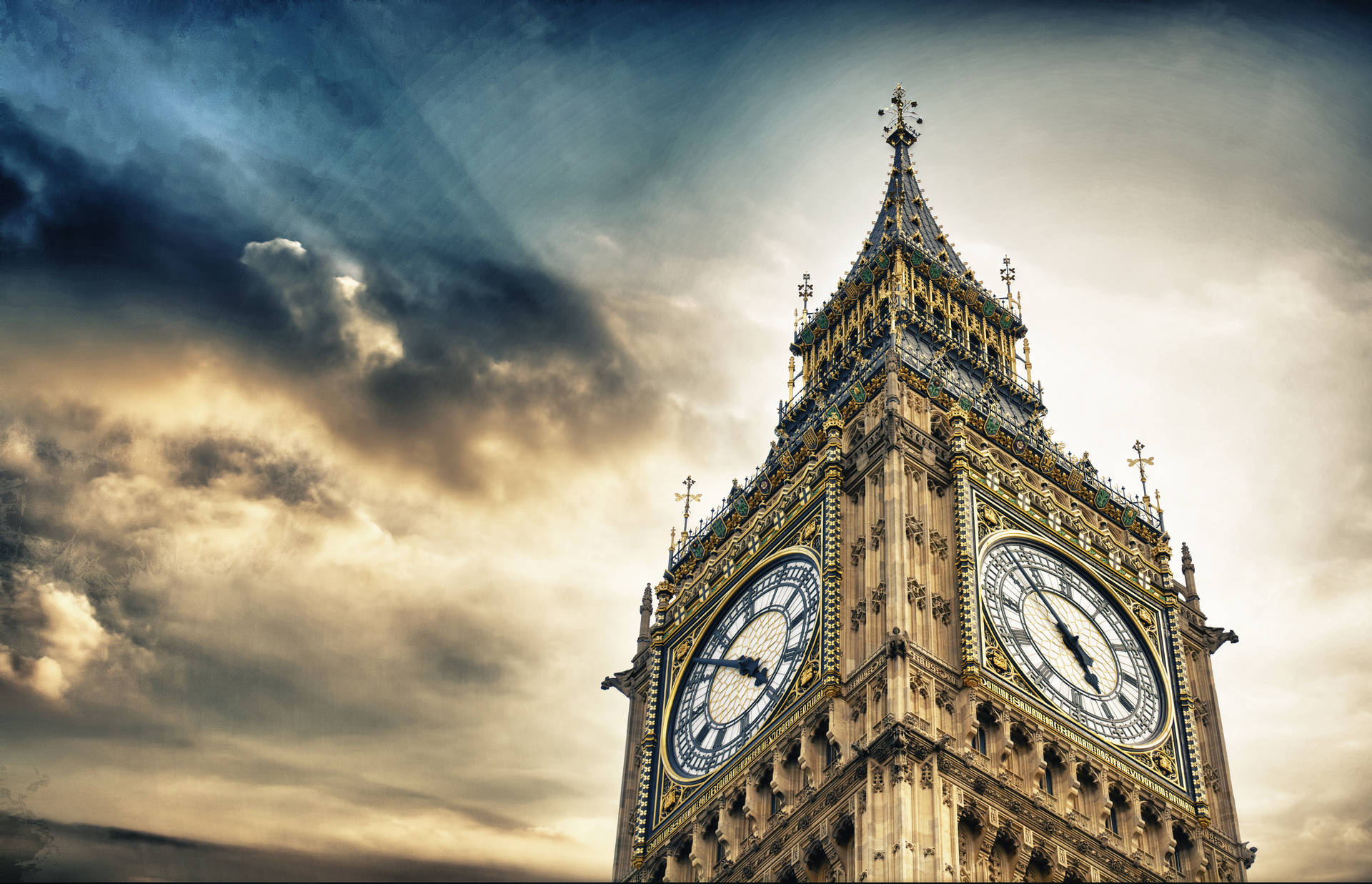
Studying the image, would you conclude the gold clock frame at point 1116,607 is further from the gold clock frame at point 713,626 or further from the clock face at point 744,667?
the clock face at point 744,667

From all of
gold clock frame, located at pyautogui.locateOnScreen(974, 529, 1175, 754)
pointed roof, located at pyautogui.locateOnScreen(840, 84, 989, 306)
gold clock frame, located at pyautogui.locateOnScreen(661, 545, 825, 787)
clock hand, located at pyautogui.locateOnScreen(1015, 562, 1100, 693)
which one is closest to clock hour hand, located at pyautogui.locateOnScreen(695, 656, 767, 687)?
gold clock frame, located at pyautogui.locateOnScreen(661, 545, 825, 787)

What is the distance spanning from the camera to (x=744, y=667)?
59656 millimetres

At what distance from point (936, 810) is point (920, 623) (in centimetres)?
717

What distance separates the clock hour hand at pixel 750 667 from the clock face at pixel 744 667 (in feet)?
0.07

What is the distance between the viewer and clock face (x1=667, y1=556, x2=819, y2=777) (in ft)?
190

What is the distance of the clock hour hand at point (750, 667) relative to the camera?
58719mm

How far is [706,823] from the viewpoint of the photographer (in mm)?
56375

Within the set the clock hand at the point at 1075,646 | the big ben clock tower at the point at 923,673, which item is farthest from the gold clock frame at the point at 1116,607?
the clock hand at the point at 1075,646

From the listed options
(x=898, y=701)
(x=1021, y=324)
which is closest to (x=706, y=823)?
(x=898, y=701)

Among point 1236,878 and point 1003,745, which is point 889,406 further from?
point 1236,878

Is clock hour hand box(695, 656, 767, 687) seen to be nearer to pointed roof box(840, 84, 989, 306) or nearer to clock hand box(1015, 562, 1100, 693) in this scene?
clock hand box(1015, 562, 1100, 693)

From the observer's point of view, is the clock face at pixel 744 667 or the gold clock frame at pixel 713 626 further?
the clock face at pixel 744 667

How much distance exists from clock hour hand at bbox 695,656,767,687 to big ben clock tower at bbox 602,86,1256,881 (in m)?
0.09

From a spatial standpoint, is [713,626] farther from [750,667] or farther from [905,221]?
[905,221]
